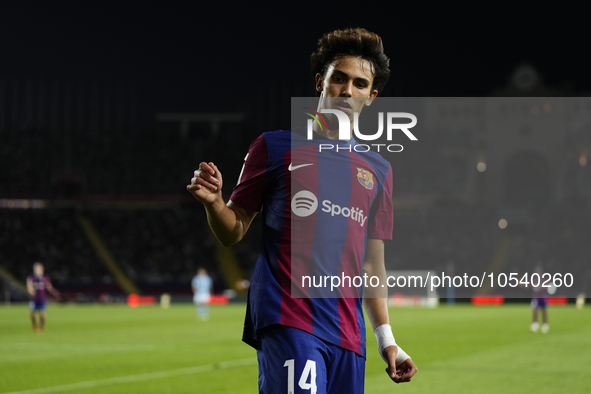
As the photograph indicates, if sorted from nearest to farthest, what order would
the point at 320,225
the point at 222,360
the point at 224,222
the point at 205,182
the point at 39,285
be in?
the point at 205,182
the point at 224,222
the point at 320,225
the point at 222,360
the point at 39,285

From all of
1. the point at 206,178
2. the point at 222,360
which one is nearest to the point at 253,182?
the point at 206,178

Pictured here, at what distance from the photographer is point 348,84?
3512mm

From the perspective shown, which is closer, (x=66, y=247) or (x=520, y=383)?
(x=520, y=383)

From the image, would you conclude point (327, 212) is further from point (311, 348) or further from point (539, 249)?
point (539, 249)

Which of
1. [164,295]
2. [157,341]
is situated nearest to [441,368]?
[157,341]

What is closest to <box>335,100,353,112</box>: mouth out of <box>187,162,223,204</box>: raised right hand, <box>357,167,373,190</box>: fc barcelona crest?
<box>357,167,373,190</box>: fc barcelona crest

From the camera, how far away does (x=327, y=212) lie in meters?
3.42

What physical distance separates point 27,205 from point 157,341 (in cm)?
3463

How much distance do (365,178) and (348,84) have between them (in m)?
0.45

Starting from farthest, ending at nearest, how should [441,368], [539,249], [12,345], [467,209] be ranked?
[12,345] → [441,368] → [467,209] → [539,249]

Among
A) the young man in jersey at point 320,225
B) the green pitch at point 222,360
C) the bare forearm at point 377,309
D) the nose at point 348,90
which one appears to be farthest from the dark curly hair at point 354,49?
the green pitch at point 222,360

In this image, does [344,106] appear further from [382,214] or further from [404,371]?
[404,371]

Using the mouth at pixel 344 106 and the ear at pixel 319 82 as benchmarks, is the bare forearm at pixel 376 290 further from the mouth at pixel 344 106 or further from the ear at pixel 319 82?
the ear at pixel 319 82

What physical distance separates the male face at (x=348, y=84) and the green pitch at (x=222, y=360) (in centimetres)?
750
